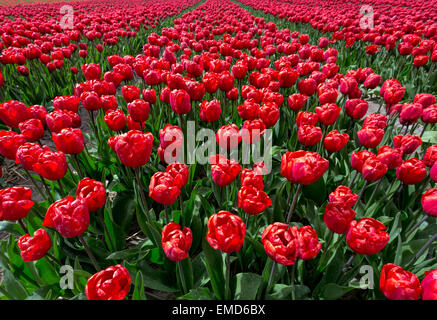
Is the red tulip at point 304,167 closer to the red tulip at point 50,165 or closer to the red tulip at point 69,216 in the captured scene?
the red tulip at point 69,216

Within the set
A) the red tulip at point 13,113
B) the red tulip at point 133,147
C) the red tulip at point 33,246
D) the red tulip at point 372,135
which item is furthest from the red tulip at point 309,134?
the red tulip at point 13,113

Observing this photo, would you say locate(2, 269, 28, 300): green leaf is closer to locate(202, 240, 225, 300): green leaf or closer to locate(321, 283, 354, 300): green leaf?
locate(202, 240, 225, 300): green leaf

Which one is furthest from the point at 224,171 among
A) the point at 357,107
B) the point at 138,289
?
the point at 357,107

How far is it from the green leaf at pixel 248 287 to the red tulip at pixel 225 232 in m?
0.41

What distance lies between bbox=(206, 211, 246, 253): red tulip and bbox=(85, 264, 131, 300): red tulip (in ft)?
1.24

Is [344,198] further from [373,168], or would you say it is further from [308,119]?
[308,119]

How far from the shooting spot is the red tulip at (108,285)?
100 centimetres

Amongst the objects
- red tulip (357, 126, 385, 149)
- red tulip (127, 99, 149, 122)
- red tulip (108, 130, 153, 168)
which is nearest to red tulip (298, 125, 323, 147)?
red tulip (357, 126, 385, 149)

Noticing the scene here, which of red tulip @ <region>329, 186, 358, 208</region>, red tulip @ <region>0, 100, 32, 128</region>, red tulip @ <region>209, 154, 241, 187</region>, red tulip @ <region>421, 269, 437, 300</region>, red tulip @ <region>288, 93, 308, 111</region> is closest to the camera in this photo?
red tulip @ <region>421, 269, 437, 300</region>

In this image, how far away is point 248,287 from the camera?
1.42 m

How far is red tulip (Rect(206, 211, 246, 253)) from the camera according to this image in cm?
111

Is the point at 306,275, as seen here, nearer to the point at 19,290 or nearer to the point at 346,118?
the point at 19,290

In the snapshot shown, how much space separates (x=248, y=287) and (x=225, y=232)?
497mm

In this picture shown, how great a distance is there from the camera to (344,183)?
7.26ft
